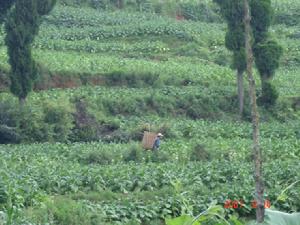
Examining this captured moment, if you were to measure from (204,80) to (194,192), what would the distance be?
18786mm

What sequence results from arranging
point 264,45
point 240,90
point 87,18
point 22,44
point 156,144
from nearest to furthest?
point 156,144
point 22,44
point 264,45
point 240,90
point 87,18

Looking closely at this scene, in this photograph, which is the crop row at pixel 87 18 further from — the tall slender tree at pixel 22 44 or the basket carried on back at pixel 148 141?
the basket carried on back at pixel 148 141

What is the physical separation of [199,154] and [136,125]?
5245mm

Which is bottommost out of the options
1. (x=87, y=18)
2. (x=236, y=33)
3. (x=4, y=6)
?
(x=87, y=18)

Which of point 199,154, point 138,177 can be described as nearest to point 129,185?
point 138,177

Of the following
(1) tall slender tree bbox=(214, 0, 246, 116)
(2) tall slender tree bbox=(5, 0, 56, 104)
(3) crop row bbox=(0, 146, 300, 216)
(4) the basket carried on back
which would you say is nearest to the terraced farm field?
(3) crop row bbox=(0, 146, 300, 216)

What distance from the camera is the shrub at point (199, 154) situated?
2592 centimetres

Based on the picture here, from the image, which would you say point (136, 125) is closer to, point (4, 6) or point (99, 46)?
point (4, 6)

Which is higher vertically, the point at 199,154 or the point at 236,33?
the point at 236,33

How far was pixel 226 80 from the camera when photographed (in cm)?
3834

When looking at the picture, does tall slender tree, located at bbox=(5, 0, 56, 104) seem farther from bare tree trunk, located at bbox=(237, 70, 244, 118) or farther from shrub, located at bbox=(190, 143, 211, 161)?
bare tree trunk, located at bbox=(237, 70, 244, 118)

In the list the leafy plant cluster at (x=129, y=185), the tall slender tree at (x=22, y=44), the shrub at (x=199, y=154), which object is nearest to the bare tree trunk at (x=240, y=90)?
the tall slender tree at (x=22, y=44)

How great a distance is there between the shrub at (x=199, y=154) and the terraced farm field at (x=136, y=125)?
0.13 ft

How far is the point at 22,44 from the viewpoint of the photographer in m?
30.1
